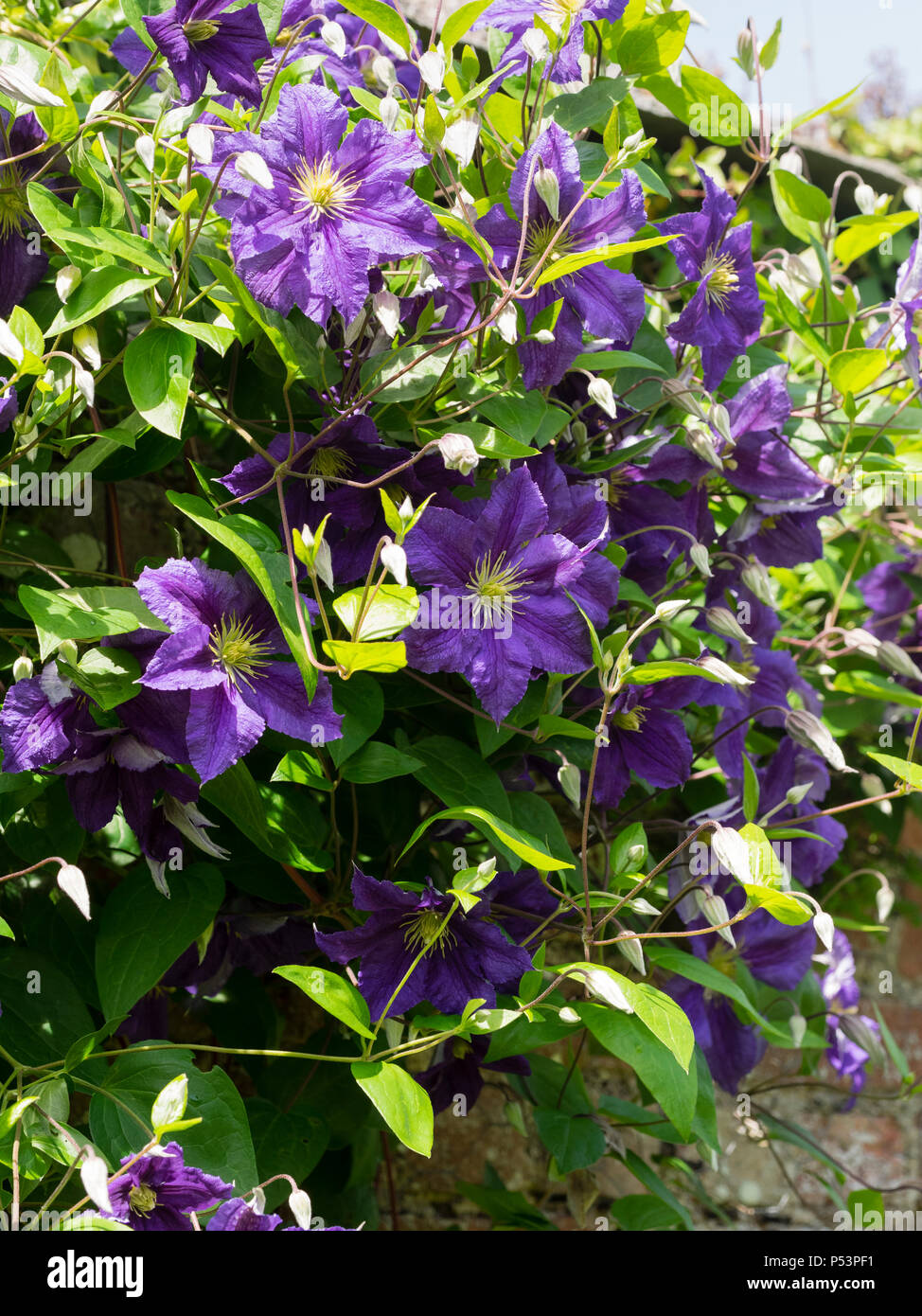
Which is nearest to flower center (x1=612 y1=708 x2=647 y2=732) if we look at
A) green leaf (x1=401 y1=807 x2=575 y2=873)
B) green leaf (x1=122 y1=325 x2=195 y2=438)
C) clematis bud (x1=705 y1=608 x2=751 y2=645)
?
clematis bud (x1=705 y1=608 x2=751 y2=645)

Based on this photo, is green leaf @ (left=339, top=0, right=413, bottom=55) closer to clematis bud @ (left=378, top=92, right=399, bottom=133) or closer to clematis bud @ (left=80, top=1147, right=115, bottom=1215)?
clematis bud @ (left=378, top=92, right=399, bottom=133)

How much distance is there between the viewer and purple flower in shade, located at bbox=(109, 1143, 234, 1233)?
690 millimetres

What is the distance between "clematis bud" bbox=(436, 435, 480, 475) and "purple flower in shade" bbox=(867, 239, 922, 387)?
20.4 inches

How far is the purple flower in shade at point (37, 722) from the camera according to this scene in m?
0.75

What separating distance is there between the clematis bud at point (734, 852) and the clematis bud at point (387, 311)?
419 mm

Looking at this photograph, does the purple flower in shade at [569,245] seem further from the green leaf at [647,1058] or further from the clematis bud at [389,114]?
the green leaf at [647,1058]

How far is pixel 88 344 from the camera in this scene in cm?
81

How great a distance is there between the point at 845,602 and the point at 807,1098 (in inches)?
31.5

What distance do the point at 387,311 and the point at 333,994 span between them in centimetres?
48

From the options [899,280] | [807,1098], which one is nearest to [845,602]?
[899,280]

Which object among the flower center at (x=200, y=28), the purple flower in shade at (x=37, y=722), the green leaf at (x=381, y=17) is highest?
the green leaf at (x=381, y=17)

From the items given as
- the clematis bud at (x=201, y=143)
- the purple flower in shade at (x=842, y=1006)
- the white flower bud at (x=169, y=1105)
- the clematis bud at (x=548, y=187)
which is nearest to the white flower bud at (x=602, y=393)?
the clematis bud at (x=548, y=187)

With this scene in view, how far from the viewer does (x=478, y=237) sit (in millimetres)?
786
